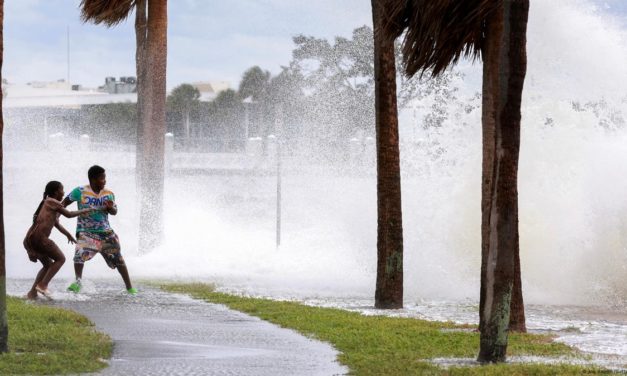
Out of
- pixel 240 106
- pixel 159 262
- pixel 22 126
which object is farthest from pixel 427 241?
pixel 240 106

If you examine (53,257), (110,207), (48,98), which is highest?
(48,98)

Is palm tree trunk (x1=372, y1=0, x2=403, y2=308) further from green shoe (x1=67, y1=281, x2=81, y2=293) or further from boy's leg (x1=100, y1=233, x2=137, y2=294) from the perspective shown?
green shoe (x1=67, y1=281, x2=81, y2=293)

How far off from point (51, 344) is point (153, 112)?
551 inches

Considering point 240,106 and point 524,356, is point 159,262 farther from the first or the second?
point 240,106

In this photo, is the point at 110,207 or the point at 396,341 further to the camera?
the point at 110,207

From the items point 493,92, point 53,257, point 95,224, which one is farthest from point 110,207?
Answer: point 493,92

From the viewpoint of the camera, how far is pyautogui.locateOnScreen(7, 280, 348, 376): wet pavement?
10.4m

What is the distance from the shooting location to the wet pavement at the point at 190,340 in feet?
34.0

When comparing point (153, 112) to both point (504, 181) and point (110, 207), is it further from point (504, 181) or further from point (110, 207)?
point (504, 181)

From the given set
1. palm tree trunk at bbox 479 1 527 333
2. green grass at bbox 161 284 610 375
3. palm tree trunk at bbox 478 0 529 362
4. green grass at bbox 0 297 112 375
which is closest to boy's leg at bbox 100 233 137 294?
green grass at bbox 161 284 610 375

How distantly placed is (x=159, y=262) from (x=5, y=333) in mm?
14422

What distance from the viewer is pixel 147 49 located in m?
25.0

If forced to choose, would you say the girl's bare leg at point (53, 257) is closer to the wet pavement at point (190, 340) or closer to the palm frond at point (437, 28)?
the wet pavement at point (190, 340)

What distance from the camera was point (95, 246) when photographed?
16359 mm
